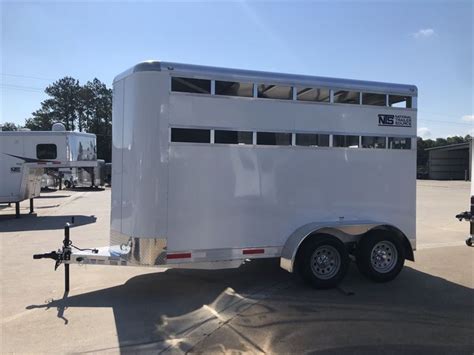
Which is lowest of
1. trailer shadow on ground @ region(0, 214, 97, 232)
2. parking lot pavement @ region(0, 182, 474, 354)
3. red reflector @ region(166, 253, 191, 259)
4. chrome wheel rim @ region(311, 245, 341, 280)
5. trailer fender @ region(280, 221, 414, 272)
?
parking lot pavement @ region(0, 182, 474, 354)

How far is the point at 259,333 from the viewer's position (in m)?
4.86

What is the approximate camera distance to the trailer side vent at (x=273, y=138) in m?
6.38

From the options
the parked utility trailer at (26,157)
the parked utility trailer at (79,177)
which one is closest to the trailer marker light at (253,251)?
the parked utility trailer at (26,157)

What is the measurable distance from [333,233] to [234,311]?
198 cm

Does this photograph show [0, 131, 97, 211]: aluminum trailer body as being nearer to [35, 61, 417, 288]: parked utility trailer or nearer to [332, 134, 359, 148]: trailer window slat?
[35, 61, 417, 288]: parked utility trailer

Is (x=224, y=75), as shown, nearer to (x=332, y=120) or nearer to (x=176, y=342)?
(x=332, y=120)

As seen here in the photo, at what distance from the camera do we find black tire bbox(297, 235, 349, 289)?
632cm

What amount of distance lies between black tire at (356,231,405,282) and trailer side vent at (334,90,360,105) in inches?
80.4

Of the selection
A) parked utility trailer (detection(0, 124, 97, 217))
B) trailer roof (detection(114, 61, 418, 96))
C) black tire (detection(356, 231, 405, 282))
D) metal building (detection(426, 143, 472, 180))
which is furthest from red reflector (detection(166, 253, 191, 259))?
metal building (detection(426, 143, 472, 180))

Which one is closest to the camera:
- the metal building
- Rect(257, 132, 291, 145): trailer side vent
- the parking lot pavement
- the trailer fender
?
the parking lot pavement

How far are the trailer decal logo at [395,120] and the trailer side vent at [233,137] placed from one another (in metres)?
2.22

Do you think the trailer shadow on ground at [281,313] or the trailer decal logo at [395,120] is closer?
the trailer shadow on ground at [281,313]

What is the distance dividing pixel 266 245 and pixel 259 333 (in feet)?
5.57

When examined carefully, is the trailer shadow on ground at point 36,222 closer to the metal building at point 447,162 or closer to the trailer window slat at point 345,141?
the trailer window slat at point 345,141
